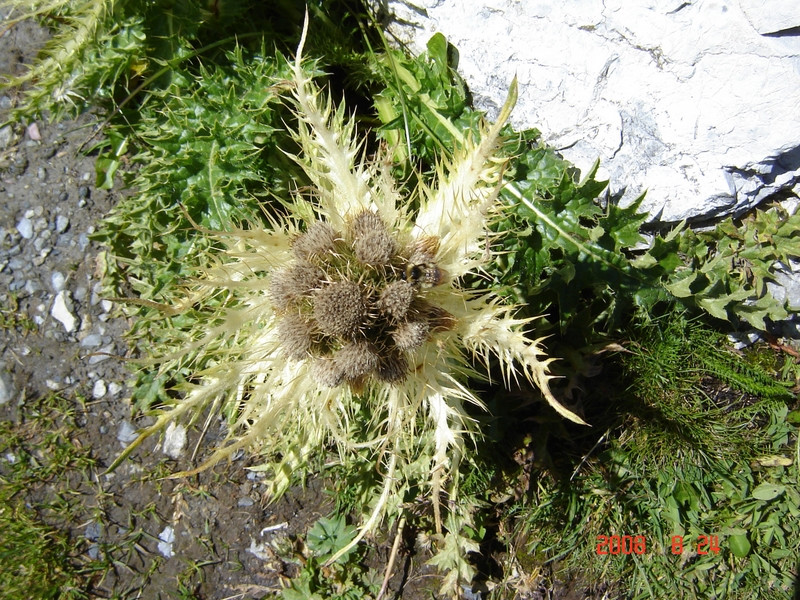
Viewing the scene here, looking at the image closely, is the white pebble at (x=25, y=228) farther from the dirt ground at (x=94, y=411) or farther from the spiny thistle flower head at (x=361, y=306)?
the spiny thistle flower head at (x=361, y=306)

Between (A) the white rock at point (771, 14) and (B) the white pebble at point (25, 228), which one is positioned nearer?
(A) the white rock at point (771, 14)

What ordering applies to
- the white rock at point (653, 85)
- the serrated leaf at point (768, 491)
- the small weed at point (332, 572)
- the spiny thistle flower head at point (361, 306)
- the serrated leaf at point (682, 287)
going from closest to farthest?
the spiny thistle flower head at point (361, 306) → the white rock at point (653, 85) → the serrated leaf at point (682, 287) → the serrated leaf at point (768, 491) → the small weed at point (332, 572)

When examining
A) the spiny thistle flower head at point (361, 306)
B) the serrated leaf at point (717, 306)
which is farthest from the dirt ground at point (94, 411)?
the serrated leaf at point (717, 306)

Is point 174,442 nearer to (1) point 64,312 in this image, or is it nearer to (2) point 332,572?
(1) point 64,312

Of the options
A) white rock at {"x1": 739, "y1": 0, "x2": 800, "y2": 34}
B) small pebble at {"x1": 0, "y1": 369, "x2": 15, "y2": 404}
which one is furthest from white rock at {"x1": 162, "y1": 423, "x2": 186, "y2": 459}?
white rock at {"x1": 739, "y1": 0, "x2": 800, "y2": 34}

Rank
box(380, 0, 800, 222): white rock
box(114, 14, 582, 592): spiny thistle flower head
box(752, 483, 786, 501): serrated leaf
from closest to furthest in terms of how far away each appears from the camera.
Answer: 1. box(114, 14, 582, 592): spiny thistle flower head
2. box(380, 0, 800, 222): white rock
3. box(752, 483, 786, 501): serrated leaf
